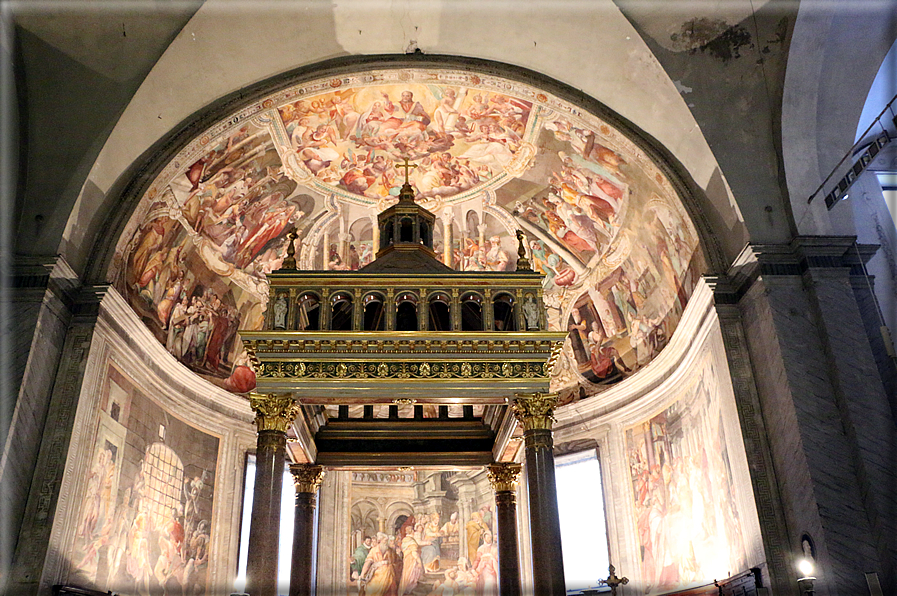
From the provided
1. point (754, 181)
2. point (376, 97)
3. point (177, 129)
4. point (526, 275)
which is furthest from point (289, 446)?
point (754, 181)

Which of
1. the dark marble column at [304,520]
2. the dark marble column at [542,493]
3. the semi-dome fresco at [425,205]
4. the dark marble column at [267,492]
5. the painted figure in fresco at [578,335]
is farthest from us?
the painted figure in fresco at [578,335]

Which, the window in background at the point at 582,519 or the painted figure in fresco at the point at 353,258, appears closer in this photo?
the window in background at the point at 582,519

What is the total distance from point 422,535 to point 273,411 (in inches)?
394

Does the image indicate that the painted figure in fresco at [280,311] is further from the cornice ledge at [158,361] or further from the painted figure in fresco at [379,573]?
the painted figure in fresco at [379,573]

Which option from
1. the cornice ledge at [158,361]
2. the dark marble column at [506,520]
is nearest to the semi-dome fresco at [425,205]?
the cornice ledge at [158,361]

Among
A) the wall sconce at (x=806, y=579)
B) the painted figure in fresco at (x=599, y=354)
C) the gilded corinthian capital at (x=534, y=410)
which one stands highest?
the painted figure in fresco at (x=599, y=354)

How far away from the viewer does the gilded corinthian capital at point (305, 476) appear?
13172 millimetres

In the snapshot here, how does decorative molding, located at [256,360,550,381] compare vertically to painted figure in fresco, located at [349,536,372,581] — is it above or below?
above

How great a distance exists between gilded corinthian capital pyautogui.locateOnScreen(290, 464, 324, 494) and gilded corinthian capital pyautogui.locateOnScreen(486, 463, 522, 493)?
3.18 metres

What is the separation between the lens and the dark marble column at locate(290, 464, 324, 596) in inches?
506

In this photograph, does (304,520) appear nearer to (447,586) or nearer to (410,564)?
(410,564)

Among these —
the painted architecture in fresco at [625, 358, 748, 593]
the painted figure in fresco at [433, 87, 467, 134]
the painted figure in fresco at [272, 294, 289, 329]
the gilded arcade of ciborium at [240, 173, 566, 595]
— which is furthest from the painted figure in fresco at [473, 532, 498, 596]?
the painted figure in fresco at [433, 87, 467, 134]

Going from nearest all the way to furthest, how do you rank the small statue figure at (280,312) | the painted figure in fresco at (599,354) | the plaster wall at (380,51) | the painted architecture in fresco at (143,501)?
the small statue figure at (280,312), the painted architecture in fresco at (143,501), the plaster wall at (380,51), the painted figure in fresco at (599,354)

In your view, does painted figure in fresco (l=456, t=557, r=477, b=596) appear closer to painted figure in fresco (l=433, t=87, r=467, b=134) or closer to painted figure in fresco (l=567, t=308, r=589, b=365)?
painted figure in fresco (l=567, t=308, r=589, b=365)
